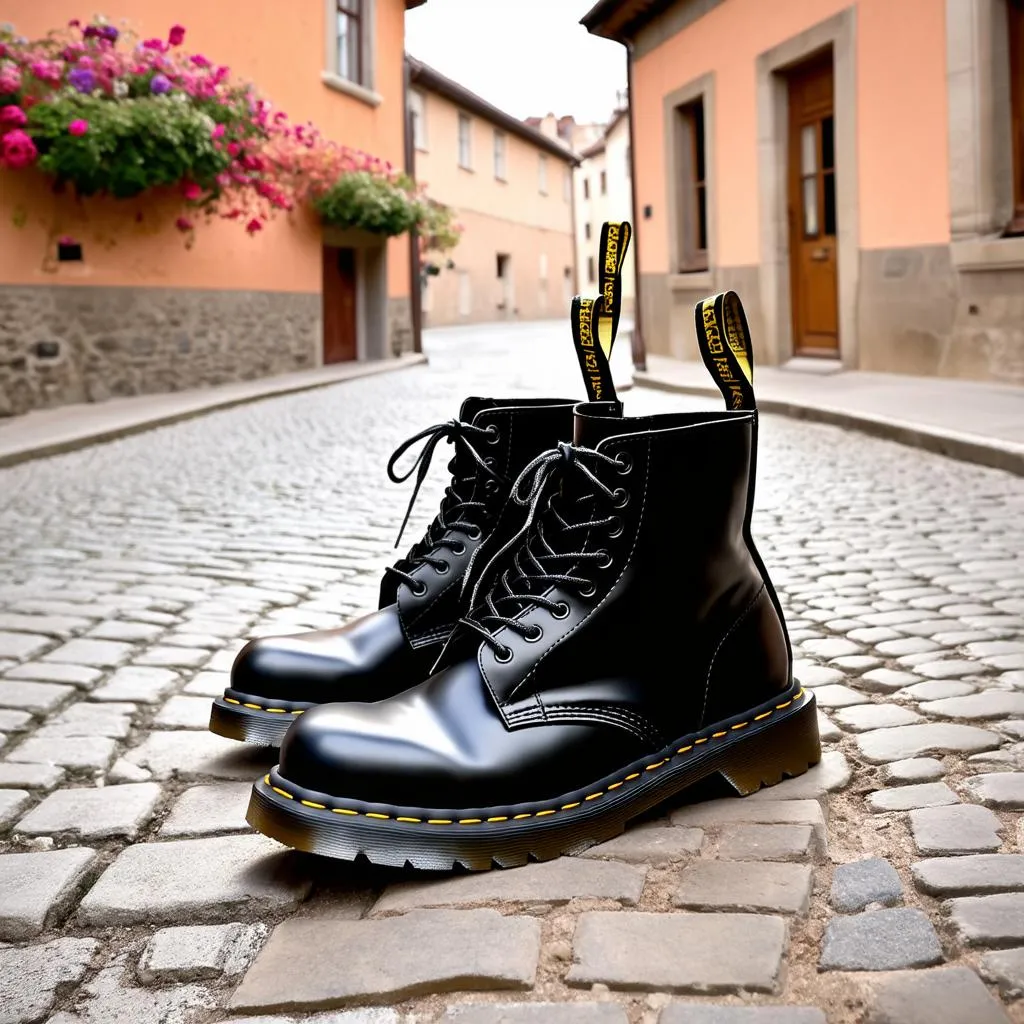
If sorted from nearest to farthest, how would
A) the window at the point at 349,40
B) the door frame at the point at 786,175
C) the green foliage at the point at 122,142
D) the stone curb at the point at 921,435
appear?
the stone curb at the point at 921,435, the green foliage at the point at 122,142, the door frame at the point at 786,175, the window at the point at 349,40

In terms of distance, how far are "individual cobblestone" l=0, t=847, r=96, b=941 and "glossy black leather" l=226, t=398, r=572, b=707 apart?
1.15ft

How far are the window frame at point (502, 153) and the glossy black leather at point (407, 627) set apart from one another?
29615 millimetres

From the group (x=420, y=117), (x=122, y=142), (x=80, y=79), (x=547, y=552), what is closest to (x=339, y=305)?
(x=122, y=142)

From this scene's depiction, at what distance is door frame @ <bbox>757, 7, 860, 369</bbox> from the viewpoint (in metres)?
10.3

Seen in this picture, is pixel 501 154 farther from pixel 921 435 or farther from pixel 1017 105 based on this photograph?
pixel 921 435

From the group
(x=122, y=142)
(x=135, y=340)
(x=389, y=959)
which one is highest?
(x=122, y=142)

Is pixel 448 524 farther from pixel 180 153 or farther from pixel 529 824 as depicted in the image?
pixel 180 153

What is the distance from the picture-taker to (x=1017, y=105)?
28.2 ft

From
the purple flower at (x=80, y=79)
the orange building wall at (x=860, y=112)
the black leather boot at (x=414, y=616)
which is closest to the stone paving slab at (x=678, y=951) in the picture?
the black leather boot at (x=414, y=616)

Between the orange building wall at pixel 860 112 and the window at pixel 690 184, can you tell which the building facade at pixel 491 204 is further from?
the orange building wall at pixel 860 112

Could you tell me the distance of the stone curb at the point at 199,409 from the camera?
7.36 meters

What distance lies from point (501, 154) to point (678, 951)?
3084 centimetres

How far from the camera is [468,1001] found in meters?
1.26

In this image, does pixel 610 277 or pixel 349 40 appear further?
pixel 349 40
